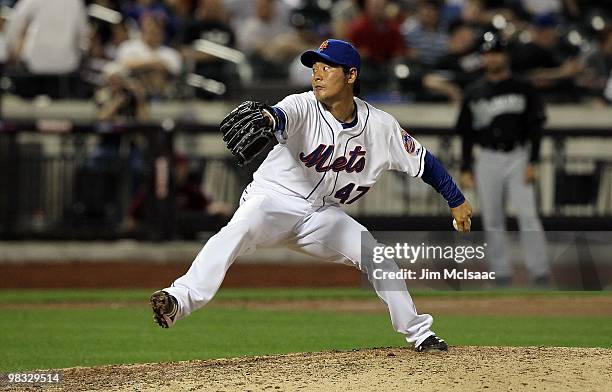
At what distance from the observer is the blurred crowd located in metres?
14.2

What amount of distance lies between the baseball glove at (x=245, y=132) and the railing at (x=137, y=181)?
750 centimetres

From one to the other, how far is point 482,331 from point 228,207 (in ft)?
17.3

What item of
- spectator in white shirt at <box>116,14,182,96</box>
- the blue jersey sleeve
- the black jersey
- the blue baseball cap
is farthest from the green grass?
spectator in white shirt at <box>116,14,182,96</box>

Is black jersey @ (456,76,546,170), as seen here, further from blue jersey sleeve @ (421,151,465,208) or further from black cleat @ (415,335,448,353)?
black cleat @ (415,335,448,353)

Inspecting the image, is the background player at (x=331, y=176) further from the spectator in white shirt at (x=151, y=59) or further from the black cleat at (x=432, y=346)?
the spectator in white shirt at (x=151, y=59)

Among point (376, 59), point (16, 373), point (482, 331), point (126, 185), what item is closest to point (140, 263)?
point (126, 185)

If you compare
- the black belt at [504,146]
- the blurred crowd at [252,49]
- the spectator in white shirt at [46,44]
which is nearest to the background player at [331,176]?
the black belt at [504,146]

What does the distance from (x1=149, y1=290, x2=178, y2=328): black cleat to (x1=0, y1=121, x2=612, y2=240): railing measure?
7529 mm

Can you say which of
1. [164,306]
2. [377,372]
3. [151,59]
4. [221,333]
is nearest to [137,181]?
[151,59]

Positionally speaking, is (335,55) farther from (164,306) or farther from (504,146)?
(504,146)

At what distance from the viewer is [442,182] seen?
6.85 metres

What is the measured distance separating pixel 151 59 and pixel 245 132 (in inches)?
338

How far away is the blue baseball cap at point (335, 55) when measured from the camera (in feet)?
21.7

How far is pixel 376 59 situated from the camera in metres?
14.9
